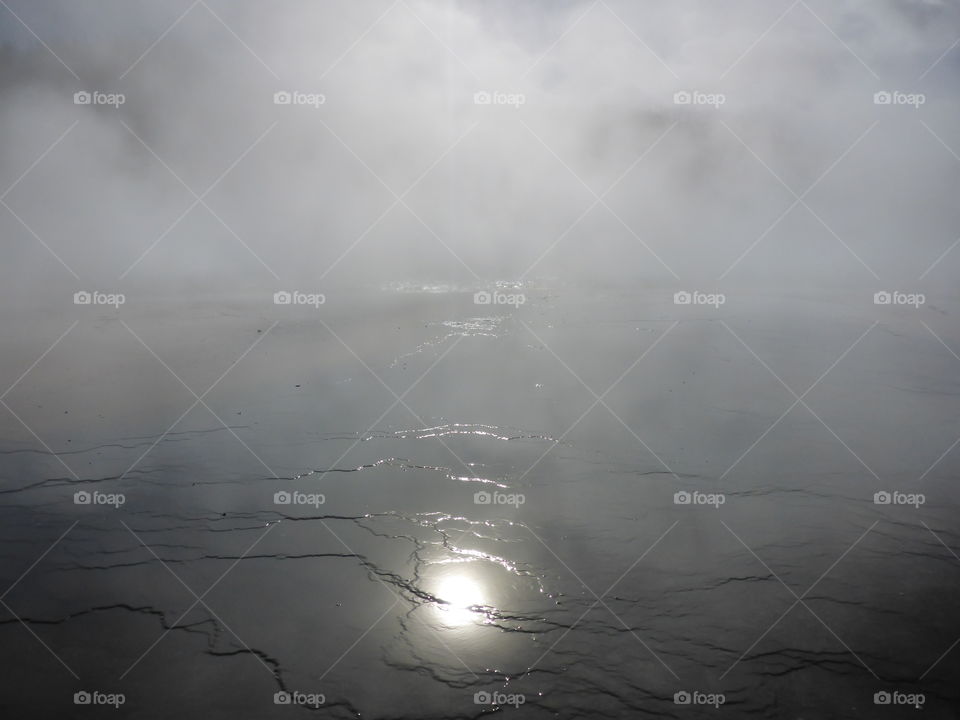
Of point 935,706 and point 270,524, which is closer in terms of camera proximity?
point 935,706

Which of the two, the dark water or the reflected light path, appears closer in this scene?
the dark water

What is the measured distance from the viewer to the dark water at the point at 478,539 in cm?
338

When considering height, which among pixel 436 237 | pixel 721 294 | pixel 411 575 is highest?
pixel 436 237

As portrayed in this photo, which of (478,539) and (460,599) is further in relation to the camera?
(478,539)

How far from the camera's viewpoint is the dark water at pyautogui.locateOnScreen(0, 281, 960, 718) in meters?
3.38

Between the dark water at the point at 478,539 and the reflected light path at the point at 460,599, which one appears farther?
the reflected light path at the point at 460,599

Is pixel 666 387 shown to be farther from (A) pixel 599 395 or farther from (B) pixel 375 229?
(B) pixel 375 229

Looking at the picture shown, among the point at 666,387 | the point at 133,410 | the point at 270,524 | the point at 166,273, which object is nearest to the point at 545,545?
the point at 270,524

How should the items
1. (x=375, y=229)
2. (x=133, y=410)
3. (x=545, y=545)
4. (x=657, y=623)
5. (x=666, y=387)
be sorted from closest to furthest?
1. (x=657, y=623)
2. (x=545, y=545)
3. (x=133, y=410)
4. (x=666, y=387)
5. (x=375, y=229)

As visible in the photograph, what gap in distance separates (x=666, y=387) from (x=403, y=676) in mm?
6291

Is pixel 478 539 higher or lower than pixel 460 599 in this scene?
higher

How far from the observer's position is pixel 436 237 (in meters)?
26.2

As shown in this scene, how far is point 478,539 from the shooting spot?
4.75 m

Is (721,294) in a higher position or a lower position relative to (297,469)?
higher
